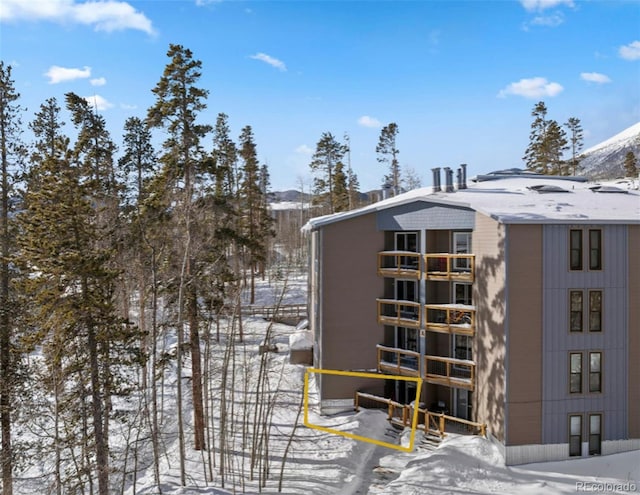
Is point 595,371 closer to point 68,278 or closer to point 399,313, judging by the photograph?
point 399,313

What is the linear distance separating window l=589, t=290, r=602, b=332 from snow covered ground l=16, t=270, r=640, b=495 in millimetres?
4182

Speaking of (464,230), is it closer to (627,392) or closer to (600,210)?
(600,210)

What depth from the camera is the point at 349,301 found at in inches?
757

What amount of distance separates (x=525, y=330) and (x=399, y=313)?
5.24 m

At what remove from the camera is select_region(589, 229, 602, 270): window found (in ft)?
48.5

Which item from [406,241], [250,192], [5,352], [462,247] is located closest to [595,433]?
[462,247]

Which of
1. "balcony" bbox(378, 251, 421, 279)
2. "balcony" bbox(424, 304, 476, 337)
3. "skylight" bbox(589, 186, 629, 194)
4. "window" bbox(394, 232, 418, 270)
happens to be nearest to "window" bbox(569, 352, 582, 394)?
"balcony" bbox(424, 304, 476, 337)

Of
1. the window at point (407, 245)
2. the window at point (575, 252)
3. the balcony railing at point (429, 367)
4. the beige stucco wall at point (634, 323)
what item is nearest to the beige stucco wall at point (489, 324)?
the balcony railing at point (429, 367)

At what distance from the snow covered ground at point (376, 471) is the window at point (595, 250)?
6.14m

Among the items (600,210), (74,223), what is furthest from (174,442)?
(600,210)

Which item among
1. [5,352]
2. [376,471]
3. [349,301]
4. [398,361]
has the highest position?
[349,301]

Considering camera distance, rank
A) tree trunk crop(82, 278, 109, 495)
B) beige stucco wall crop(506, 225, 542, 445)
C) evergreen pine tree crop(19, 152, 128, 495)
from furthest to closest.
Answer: beige stucco wall crop(506, 225, 542, 445) → tree trunk crop(82, 278, 109, 495) → evergreen pine tree crop(19, 152, 128, 495)

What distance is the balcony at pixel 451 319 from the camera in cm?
1667

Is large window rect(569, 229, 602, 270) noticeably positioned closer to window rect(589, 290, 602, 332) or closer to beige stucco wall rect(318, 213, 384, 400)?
window rect(589, 290, 602, 332)
